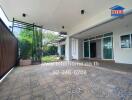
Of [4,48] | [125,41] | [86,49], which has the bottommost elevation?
[4,48]

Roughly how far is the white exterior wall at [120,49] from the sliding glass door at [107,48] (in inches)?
20.2

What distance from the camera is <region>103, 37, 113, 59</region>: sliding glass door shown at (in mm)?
8330

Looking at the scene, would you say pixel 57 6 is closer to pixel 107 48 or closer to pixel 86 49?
pixel 107 48

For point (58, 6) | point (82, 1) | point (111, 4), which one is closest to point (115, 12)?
point (111, 4)

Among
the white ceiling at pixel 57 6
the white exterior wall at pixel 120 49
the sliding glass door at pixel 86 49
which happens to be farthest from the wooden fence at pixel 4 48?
the sliding glass door at pixel 86 49

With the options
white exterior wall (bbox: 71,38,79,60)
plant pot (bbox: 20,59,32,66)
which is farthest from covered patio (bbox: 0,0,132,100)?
white exterior wall (bbox: 71,38,79,60)

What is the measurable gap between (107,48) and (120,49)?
142 cm

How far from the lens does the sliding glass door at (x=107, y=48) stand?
8.33 meters

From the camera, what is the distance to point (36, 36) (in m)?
8.95

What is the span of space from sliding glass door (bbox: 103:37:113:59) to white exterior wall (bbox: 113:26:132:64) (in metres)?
0.51

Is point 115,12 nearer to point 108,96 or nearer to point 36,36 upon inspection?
point 108,96

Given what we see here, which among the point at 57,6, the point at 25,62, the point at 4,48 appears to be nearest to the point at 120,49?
the point at 57,6

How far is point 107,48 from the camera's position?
8719mm

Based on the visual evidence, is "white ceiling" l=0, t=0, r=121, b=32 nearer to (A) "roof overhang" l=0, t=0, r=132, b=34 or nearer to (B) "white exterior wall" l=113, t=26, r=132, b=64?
(A) "roof overhang" l=0, t=0, r=132, b=34
